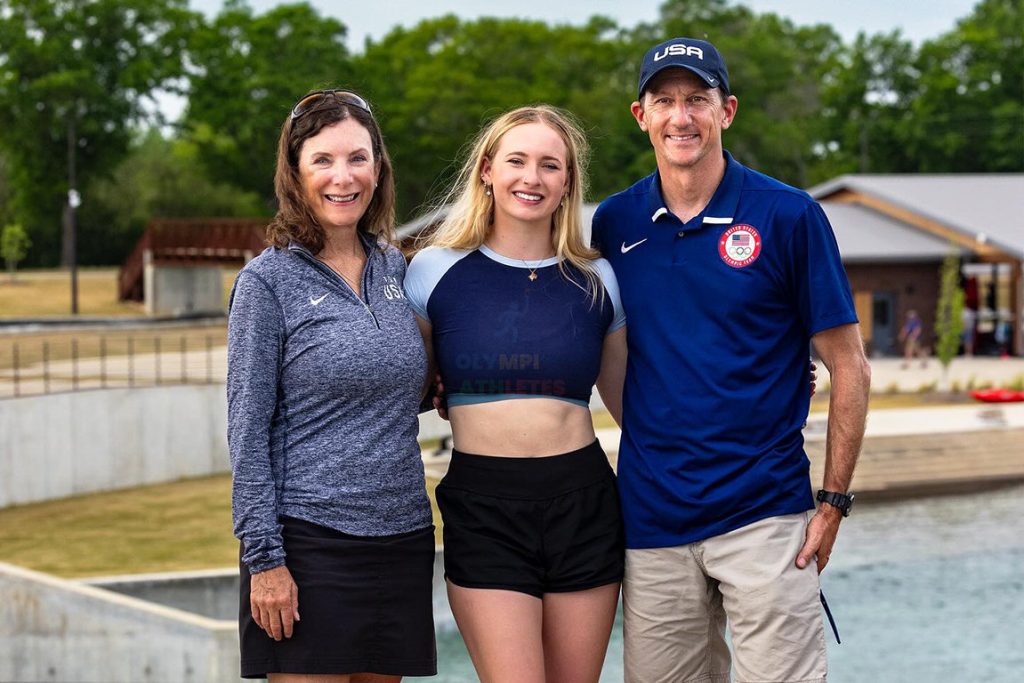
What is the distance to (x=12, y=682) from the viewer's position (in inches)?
407

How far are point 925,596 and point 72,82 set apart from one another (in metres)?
38.5

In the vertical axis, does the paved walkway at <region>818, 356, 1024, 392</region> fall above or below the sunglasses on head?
below

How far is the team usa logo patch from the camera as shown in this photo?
3.83 m

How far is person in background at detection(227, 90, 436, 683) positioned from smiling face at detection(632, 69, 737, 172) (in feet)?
2.85

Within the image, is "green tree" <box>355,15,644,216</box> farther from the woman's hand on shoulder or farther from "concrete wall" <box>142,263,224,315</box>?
the woman's hand on shoulder

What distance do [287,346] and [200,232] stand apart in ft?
119

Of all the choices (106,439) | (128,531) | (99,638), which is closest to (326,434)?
(99,638)

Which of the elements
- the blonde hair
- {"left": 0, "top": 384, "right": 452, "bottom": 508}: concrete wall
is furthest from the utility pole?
the blonde hair

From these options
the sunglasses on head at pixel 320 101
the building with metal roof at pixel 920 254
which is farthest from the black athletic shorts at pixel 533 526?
the building with metal roof at pixel 920 254

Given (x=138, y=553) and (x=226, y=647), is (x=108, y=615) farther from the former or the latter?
(x=138, y=553)

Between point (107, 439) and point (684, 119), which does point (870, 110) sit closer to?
point (107, 439)

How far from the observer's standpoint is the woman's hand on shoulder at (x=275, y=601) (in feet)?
11.6

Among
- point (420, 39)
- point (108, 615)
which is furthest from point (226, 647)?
point (420, 39)

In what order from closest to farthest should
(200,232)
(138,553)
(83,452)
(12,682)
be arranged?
(12,682)
(138,553)
(83,452)
(200,232)
